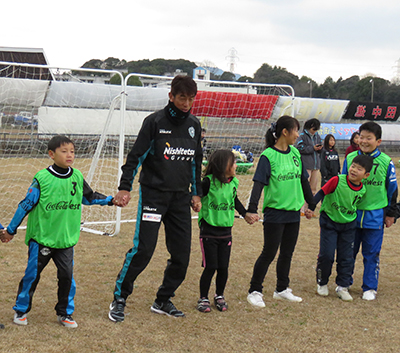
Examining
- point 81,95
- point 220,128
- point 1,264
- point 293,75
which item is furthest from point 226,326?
point 293,75

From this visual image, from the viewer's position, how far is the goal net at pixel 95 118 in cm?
722

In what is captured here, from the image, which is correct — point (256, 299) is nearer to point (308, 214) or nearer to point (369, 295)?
point (308, 214)

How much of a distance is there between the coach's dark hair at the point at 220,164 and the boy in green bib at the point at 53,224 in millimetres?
1250

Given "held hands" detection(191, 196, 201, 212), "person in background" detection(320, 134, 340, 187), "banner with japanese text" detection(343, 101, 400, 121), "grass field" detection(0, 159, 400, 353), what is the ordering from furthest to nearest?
"banner with japanese text" detection(343, 101, 400, 121) < "person in background" detection(320, 134, 340, 187) < "held hands" detection(191, 196, 201, 212) < "grass field" detection(0, 159, 400, 353)

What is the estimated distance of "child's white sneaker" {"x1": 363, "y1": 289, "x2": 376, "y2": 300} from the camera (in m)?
4.82

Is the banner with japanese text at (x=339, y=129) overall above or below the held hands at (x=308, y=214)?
below

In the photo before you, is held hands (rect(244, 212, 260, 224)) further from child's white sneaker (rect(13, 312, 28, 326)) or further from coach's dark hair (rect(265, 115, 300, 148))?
child's white sneaker (rect(13, 312, 28, 326))

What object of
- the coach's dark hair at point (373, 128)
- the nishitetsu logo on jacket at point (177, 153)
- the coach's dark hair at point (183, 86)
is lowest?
the nishitetsu logo on jacket at point (177, 153)

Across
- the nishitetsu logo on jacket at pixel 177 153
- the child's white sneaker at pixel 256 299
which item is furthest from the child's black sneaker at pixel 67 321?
the child's white sneaker at pixel 256 299

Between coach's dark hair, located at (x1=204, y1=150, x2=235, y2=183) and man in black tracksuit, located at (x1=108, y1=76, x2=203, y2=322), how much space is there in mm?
364

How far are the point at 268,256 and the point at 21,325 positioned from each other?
2.26 metres

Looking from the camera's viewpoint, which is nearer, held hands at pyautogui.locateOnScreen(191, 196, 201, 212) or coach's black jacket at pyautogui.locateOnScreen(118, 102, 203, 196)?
coach's black jacket at pyautogui.locateOnScreen(118, 102, 203, 196)

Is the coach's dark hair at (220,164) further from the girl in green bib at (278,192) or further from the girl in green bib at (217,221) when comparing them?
the girl in green bib at (278,192)

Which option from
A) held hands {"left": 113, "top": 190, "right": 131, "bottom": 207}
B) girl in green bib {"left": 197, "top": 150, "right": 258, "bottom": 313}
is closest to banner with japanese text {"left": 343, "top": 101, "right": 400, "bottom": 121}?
girl in green bib {"left": 197, "top": 150, "right": 258, "bottom": 313}
